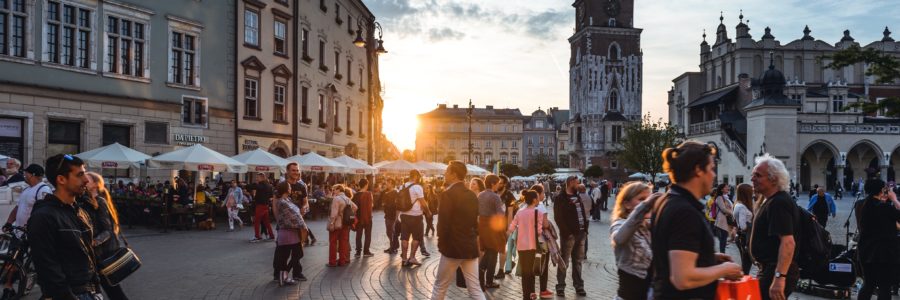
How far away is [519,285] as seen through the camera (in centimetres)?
1174

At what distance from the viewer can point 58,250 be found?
4777 millimetres

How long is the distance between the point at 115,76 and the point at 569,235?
69.1 ft

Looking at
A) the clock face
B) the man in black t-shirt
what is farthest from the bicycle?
the clock face

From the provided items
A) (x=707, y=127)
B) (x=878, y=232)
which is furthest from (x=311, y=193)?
(x=707, y=127)

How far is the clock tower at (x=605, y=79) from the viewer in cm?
10644

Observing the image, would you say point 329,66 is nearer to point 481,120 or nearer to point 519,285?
point 519,285

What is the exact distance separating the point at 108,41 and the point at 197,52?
409 centimetres

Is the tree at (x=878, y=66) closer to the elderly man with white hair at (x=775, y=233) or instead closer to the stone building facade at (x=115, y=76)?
the elderly man with white hair at (x=775, y=233)

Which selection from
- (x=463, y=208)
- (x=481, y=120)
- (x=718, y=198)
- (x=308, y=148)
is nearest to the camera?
(x=463, y=208)

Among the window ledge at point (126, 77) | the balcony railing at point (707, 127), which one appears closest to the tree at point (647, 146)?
the balcony railing at point (707, 127)

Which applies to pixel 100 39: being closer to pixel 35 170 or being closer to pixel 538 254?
pixel 35 170

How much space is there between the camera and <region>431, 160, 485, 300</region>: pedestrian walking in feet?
25.3

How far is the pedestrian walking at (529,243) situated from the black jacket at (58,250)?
20.3 feet

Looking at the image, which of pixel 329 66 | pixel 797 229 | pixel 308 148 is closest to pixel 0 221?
pixel 797 229
